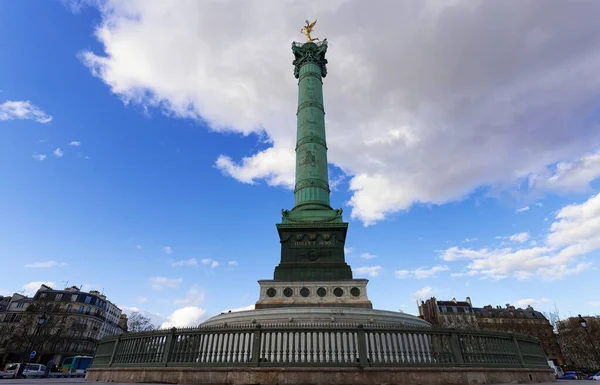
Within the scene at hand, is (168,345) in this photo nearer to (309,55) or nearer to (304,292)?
(304,292)

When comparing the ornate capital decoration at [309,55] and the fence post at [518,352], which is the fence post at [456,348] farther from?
the ornate capital decoration at [309,55]

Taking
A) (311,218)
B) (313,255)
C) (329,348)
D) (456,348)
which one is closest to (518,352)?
(456,348)

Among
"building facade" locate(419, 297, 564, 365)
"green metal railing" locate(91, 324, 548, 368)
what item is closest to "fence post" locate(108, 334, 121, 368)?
"green metal railing" locate(91, 324, 548, 368)

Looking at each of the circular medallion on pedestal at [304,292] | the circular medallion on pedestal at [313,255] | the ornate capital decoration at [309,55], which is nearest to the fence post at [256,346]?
the circular medallion on pedestal at [304,292]

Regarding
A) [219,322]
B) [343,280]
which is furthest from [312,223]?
[219,322]

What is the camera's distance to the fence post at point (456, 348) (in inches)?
324

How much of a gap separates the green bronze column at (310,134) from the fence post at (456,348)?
14.9 m

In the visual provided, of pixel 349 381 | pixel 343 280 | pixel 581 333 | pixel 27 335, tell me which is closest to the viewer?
pixel 349 381

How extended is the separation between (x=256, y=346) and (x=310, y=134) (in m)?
19.3

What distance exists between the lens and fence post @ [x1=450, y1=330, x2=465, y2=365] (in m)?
8.22

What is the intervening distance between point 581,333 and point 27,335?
74.9 m

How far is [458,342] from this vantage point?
8.49m

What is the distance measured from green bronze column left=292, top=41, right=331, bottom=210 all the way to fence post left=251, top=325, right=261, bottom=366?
14.9 metres

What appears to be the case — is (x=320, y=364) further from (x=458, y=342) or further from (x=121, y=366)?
(x=121, y=366)
